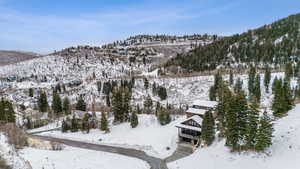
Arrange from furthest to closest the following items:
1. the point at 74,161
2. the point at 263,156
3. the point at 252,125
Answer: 1. the point at 74,161
2. the point at 252,125
3. the point at 263,156

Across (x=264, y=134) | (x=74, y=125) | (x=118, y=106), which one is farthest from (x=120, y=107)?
(x=264, y=134)

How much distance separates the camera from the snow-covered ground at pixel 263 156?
21406 mm

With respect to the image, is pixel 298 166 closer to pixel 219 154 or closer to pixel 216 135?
pixel 219 154

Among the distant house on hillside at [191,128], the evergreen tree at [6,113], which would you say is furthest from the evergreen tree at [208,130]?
the evergreen tree at [6,113]

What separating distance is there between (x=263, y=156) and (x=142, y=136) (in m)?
20.6

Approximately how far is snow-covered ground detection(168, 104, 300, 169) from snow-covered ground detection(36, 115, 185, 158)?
5.33 meters

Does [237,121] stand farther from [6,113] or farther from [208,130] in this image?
[6,113]

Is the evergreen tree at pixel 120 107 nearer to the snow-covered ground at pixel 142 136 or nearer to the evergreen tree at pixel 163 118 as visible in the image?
the snow-covered ground at pixel 142 136

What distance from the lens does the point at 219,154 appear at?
83.7ft

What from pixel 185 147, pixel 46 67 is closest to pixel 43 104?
pixel 185 147

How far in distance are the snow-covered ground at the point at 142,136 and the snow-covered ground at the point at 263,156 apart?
533 cm

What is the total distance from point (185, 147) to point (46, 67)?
141 meters

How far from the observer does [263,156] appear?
74.1 ft

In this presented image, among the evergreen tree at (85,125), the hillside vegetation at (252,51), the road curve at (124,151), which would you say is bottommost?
the road curve at (124,151)
